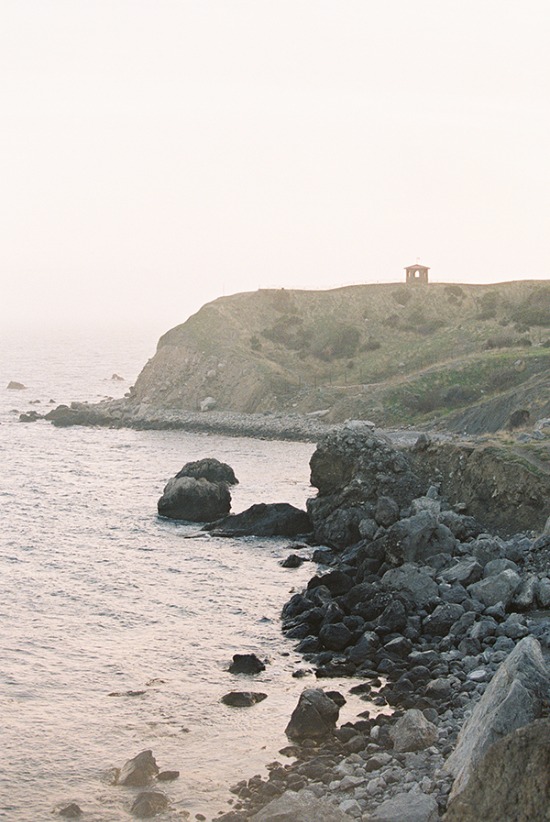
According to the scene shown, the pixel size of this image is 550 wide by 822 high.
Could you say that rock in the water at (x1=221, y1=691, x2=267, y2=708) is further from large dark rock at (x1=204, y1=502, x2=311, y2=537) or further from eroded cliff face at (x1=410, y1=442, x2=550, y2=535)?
large dark rock at (x1=204, y1=502, x2=311, y2=537)

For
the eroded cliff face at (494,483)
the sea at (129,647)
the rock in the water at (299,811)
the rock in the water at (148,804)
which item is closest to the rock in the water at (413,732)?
the sea at (129,647)

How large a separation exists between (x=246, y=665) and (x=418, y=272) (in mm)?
126646

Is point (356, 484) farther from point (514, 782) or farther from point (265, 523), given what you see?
point (514, 782)

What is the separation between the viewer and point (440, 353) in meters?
118

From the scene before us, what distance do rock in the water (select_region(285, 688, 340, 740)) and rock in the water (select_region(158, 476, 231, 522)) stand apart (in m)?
30.0

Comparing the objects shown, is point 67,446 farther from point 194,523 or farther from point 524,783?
point 524,783

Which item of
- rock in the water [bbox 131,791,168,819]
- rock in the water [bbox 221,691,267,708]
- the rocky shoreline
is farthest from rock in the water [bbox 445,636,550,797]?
rock in the water [bbox 221,691,267,708]

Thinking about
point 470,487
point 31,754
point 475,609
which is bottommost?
point 31,754

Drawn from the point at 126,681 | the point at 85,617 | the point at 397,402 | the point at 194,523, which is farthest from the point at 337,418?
the point at 126,681

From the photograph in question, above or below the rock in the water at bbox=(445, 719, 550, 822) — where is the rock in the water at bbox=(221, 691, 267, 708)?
below

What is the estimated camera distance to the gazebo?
150 meters

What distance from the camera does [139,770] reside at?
25047mm

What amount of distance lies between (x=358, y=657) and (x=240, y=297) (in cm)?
11388

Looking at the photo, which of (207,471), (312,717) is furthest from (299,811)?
(207,471)
